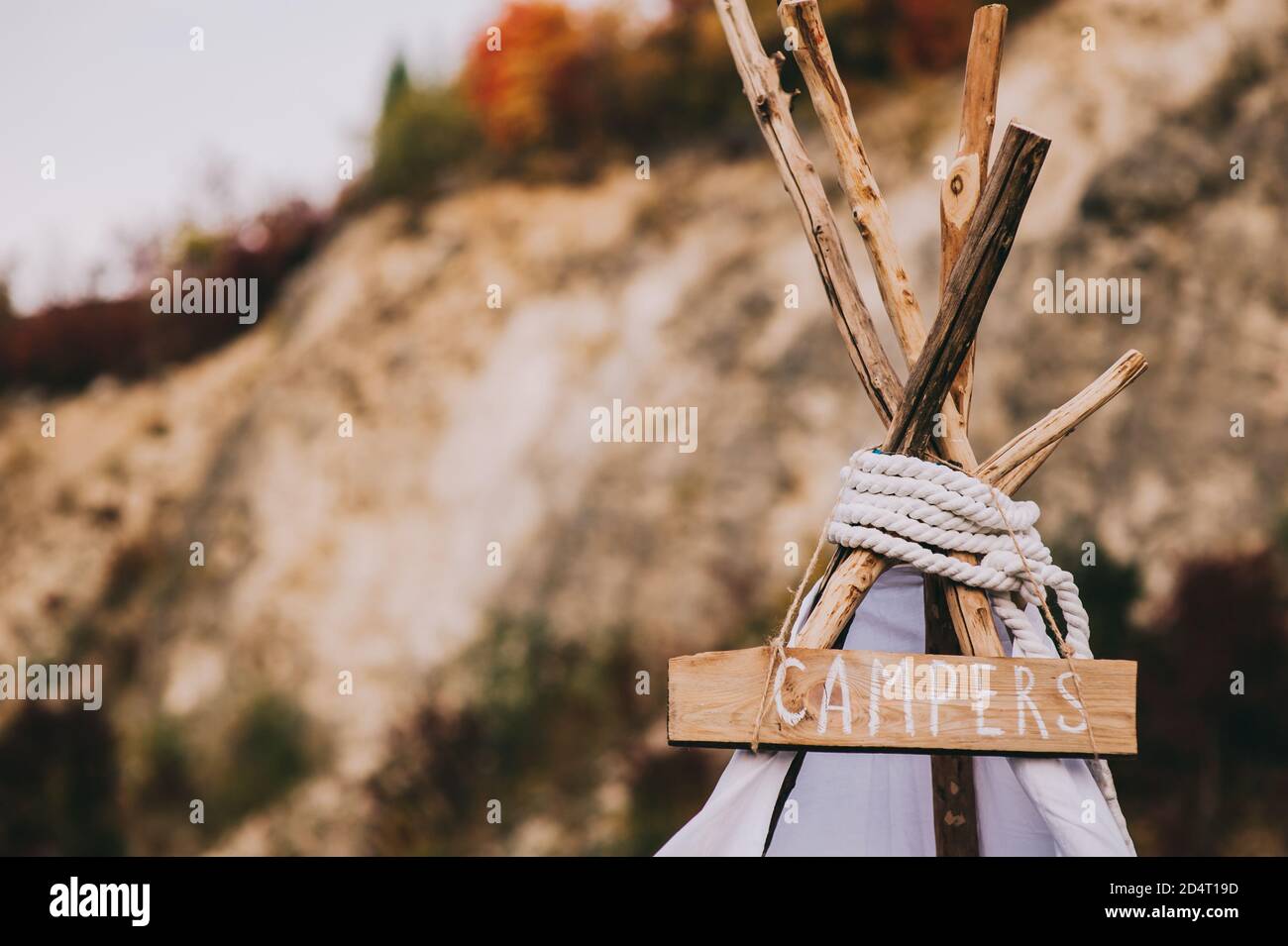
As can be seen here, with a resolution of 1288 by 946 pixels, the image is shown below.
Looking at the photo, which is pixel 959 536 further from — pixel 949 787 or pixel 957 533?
pixel 949 787

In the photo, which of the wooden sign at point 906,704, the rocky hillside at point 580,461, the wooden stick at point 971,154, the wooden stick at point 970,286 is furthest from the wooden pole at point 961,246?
the rocky hillside at point 580,461

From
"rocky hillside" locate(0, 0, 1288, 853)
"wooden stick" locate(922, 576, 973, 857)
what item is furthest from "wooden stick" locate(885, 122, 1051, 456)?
"rocky hillside" locate(0, 0, 1288, 853)

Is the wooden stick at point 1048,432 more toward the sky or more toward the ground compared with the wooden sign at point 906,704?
more toward the sky

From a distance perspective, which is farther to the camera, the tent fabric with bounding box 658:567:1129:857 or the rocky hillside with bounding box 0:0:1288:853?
the rocky hillside with bounding box 0:0:1288:853

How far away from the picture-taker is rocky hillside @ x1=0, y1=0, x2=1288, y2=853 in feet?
19.8

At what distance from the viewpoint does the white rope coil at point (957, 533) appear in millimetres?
1965

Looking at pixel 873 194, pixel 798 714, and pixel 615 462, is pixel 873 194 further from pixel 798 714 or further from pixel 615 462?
pixel 615 462

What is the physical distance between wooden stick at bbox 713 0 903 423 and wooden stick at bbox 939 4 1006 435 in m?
0.15

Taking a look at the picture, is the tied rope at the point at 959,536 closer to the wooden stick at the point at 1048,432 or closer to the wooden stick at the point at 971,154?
the wooden stick at the point at 1048,432

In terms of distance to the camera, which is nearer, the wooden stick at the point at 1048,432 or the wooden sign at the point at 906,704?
the wooden sign at the point at 906,704

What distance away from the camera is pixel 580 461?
6781 millimetres

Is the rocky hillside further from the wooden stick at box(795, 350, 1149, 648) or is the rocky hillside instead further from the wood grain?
the wood grain

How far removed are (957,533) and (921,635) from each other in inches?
13.9

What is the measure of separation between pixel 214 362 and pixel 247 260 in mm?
749
